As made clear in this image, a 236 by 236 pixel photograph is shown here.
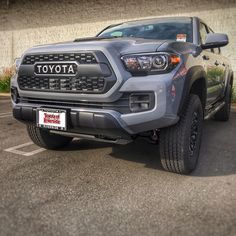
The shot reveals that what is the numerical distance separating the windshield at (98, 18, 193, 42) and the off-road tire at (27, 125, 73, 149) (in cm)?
158

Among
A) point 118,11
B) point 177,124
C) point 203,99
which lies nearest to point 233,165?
point 203,99

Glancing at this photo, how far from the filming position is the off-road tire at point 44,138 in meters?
3.82

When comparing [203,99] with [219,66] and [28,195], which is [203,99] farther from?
[28,195]

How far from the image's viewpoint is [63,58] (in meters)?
2.91

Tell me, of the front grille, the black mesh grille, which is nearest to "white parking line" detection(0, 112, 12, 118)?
the front grille

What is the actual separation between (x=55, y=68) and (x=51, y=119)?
1.51 ft

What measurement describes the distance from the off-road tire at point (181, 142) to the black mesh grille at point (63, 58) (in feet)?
2.99

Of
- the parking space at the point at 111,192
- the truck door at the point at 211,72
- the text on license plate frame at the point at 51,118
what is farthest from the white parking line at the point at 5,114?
the truck door at the point at 211,72

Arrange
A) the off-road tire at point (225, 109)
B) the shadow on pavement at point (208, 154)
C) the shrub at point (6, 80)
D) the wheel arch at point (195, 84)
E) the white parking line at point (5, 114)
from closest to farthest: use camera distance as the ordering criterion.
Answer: the wheel arch at point (195, 84)
the shadow on pavement at point (208, 154)
the off-road tire at point (225, 109)
the white parking line at point (5, 114)
the shrub at point (6, 80)

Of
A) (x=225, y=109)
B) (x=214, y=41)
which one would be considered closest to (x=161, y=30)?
(x=214, y=41)

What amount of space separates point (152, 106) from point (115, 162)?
112 cm

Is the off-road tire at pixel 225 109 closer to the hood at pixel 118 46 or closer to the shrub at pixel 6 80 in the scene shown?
the hood at pixel 118 46

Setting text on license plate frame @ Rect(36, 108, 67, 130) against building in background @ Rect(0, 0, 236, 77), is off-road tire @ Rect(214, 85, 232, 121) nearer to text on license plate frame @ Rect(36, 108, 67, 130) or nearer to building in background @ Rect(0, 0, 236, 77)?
text on license plate frame @ Rect(36, 108, 67, 130)

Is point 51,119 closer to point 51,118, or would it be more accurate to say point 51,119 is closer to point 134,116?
point 51,118
